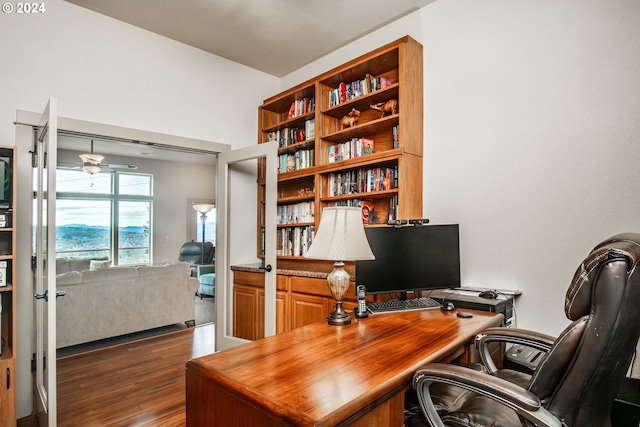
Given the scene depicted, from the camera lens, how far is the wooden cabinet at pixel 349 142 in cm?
266

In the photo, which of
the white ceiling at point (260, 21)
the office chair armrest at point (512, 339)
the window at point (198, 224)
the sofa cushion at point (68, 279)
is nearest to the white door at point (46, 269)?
the white ceiling at point (260, 21)

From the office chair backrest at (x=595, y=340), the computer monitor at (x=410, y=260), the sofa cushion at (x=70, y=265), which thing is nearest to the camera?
the office chair backrest at (x=595, y=340)

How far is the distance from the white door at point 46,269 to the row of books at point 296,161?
2003mm

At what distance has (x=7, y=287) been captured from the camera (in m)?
2.16

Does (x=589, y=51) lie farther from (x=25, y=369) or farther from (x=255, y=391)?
(x=25, y=369)

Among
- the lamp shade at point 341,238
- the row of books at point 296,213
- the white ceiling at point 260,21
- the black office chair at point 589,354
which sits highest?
the white ceiling at point 260,21

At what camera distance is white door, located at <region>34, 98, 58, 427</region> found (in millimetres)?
1896

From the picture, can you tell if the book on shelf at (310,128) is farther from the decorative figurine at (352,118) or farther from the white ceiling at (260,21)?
the white ceiling at (260,21)

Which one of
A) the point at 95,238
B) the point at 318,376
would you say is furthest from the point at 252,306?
the point at 95,238

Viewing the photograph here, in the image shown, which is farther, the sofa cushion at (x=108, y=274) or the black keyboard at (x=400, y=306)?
the sofa cushion at (x=108, y=274)

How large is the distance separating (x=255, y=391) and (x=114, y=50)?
3.00 metres

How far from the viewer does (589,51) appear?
6.56 ft

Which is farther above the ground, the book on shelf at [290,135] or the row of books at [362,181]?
the book on shelf at [290,135]

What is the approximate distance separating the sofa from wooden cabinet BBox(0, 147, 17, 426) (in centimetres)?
110
